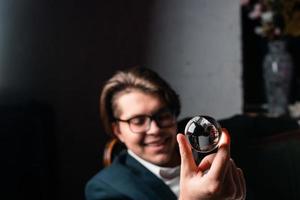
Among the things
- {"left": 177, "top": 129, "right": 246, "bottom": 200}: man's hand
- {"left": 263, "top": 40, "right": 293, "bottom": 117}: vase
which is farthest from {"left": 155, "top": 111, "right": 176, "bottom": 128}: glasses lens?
{"left": 263, "top": 40, "right": 293, "bottom": 117}: vase

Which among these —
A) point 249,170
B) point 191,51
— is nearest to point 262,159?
point 249,170

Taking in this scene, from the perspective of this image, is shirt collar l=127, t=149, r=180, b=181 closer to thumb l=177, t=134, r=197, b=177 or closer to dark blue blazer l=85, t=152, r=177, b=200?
dark blue blazer l=85, t=152, r=177, b=200

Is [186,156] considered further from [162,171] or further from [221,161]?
[162,171]

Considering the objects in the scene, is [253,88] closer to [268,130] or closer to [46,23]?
[268,130]

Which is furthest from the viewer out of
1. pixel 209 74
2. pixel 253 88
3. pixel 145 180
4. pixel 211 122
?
pixel 253 88

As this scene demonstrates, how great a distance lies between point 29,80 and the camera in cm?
133

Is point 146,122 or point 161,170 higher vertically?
point 146,122

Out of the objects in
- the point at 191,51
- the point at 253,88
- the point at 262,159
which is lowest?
the point at 262,159

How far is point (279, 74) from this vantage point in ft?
5.10

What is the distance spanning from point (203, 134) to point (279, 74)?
119cm

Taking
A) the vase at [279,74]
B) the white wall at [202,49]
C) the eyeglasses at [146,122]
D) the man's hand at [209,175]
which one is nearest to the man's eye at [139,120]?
the eyeglasses at [146,122]

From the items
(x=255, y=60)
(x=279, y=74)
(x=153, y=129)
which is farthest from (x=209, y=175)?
(x=255, y=60)

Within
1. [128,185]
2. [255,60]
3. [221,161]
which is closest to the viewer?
[221,161]

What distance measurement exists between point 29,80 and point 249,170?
2.37ft
